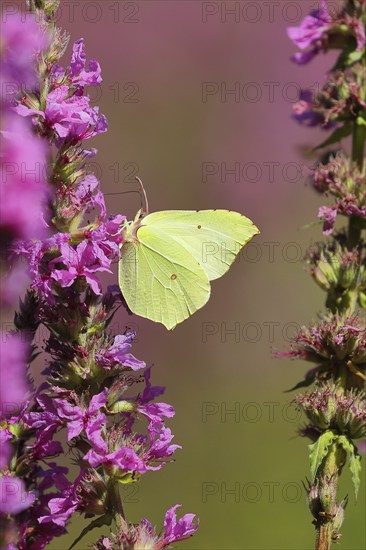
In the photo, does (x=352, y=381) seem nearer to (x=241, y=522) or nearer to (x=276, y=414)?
(x=241, y=522)

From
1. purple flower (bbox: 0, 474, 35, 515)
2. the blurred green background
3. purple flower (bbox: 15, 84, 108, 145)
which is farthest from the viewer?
the blurred green background

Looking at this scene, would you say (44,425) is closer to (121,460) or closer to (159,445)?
(121,460)

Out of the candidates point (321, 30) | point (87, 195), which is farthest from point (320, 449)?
point (321, 30)

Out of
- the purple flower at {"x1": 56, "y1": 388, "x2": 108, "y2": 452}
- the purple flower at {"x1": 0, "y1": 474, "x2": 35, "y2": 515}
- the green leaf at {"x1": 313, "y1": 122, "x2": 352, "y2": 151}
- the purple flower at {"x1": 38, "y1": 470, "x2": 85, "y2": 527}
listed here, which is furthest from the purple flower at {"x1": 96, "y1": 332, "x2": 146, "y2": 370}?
the green leaf at {"x1": 313, "y1": 122, "x2": 352, "y2": 151}

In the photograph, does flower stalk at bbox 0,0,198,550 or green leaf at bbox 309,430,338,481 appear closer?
flower stalk at bbox 0,0,198,550

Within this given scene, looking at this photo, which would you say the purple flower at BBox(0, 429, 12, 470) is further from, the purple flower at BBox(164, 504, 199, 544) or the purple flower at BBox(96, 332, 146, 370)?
the purple flower at BBox(164, 504, 199, 544)

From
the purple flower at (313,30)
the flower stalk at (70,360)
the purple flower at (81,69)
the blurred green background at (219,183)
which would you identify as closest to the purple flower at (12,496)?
the flower stalk at (70,360)
